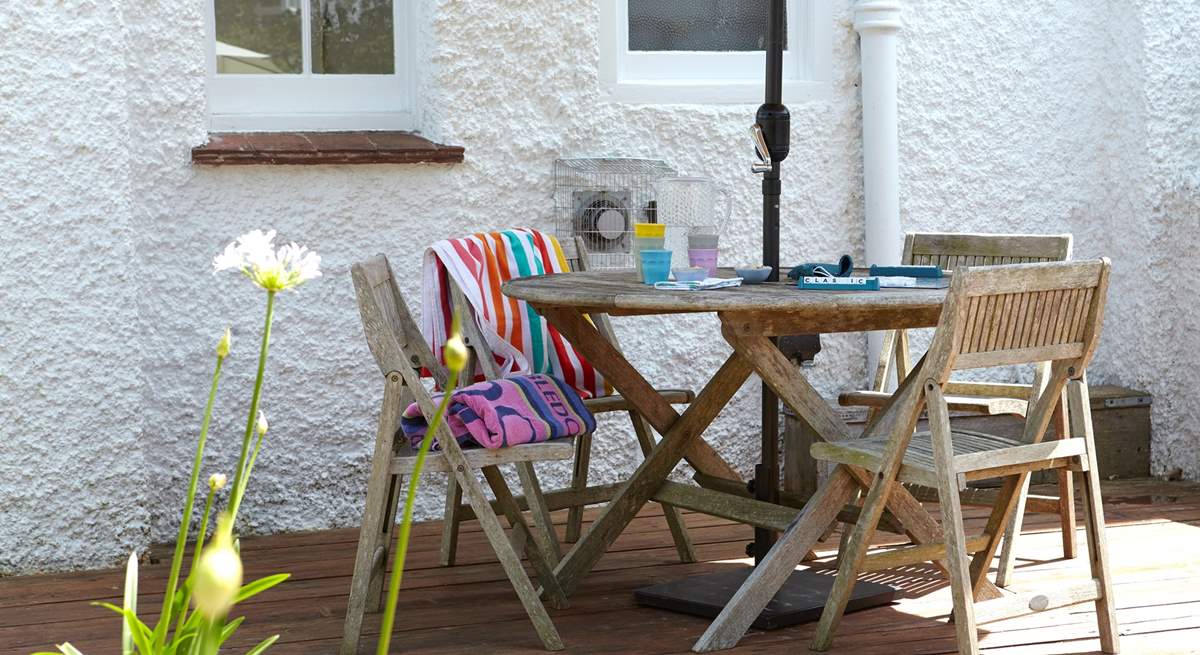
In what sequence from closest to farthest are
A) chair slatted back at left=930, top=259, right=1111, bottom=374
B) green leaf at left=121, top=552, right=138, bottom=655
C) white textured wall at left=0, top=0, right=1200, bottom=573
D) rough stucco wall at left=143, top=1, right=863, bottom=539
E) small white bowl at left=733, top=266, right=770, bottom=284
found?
green leaf at left=121, top=552, right=138, bottom=655
chair slatted back at left=930, top=259, right=1111, bottom=374
small white bowl at left=733, top=266, right=770, bottom=284
white textured wall at left=0, top=0, right=1200, bottom=573
rough stucco wall at left=143, top=1, right=863, bottom=539

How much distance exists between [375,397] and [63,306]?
0.95 m

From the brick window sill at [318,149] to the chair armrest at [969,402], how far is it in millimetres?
1376

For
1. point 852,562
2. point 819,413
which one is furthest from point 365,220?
point 852,562

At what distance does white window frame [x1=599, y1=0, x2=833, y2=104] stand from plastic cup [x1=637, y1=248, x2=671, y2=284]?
1514 mm

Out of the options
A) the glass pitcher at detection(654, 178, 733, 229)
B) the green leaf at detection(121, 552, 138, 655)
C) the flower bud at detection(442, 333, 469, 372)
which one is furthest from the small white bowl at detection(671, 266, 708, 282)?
the flower bud at detection(442, 333, 469, 372)

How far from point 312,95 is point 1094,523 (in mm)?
2625

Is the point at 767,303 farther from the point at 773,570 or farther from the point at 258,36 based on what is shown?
the point at 258,36

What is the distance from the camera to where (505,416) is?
119 inches

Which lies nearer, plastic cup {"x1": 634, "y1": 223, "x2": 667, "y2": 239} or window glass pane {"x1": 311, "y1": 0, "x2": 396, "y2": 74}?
plastic cup {"x1": 634, "y1": 223, "x2": 667, "y2": 239}

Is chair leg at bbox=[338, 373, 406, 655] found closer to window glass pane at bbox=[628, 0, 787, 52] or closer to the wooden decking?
the wooden decking

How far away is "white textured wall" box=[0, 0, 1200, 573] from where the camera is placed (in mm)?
3736

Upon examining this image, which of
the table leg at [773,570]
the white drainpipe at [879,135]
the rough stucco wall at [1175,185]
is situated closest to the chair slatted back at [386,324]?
the table leg at [773,570]

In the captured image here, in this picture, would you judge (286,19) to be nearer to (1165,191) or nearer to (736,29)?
(736,29)

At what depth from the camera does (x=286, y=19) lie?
14.4ft
